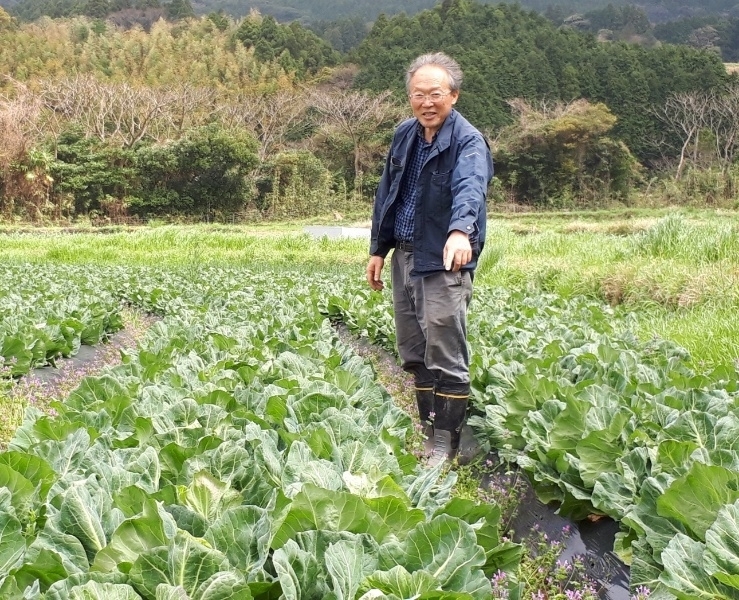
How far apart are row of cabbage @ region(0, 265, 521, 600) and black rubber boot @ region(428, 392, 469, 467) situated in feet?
1.28

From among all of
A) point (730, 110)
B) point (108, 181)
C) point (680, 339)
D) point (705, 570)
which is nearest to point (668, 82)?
point (730, 110)

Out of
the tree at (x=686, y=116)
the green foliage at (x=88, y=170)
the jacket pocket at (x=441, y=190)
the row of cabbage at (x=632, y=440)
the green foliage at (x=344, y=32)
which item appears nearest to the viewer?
the row of cabbage at (x=632, y=440)

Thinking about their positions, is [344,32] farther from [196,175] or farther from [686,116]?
[196,175]

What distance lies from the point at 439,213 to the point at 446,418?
3.15 ft

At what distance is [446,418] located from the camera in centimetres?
319

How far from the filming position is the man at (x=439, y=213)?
2.97 m

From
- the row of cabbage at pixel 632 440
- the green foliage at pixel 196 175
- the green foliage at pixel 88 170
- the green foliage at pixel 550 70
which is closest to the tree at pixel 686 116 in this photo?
the green foliage at pixel 550 70

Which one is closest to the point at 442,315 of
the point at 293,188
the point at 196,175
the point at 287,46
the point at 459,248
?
the point at 459,248

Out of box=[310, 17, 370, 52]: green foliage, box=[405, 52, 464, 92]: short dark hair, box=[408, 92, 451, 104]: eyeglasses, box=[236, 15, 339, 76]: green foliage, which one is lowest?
box=[408, 92, 451, 104]: eyeglasses

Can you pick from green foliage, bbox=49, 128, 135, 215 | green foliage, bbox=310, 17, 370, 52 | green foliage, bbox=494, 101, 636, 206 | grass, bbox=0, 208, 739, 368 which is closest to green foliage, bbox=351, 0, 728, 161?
green foliage, bbox=494, 101, 636, 206

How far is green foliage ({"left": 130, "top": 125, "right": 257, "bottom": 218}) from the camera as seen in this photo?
30.7 meters

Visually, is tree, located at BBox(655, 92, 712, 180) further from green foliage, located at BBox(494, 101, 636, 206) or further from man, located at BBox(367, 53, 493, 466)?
man, located at BBox(367, 53, 493, 466)

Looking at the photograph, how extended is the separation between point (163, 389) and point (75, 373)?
106 inches

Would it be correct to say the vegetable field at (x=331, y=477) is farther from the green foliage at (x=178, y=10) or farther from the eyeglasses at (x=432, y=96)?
the green foliage at (x=178, y=10)
